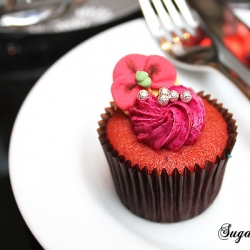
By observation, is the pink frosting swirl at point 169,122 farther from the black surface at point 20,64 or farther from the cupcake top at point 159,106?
the black surface at point 20,64

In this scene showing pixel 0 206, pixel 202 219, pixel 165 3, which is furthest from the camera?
pixel 165 3

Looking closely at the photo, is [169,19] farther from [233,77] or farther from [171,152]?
[171,152]

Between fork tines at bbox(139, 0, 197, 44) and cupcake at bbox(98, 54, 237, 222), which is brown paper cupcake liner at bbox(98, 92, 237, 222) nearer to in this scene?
cupcake at bbox(98, 54, 237, 222)

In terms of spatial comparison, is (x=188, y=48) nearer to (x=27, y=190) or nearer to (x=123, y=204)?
(x=123, y=204)

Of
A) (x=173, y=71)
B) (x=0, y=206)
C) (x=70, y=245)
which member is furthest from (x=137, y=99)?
(x=0, y=206)

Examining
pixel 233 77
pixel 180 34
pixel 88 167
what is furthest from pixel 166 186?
pixel 180 34
